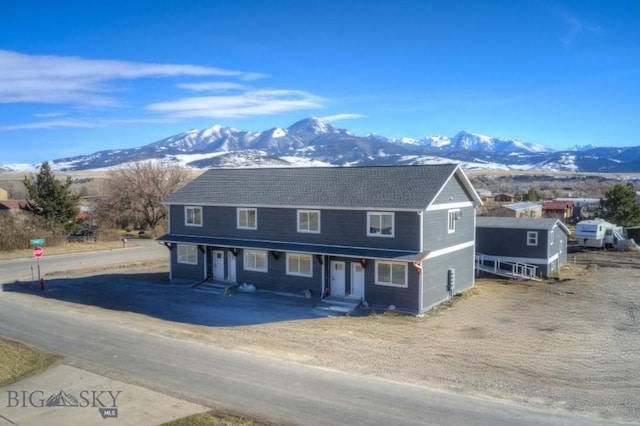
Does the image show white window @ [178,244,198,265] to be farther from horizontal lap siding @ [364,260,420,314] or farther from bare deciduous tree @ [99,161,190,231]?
bare deciduous tree @ [99,161,190,231]

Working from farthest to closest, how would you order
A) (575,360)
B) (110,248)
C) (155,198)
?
1. (155,198)
2. (110,248)
3. (575,360)

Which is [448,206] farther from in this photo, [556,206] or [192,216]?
[556,206]

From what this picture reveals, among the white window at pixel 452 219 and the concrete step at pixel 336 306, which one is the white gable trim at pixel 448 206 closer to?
the white window at pixel 452 219

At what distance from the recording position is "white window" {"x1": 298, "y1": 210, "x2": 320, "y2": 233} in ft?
93.0

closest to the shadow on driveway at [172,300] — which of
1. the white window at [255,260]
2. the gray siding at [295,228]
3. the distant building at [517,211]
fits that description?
the white window at [255,260]

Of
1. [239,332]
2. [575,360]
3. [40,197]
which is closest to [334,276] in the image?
[239,332]

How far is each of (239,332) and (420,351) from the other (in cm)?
752

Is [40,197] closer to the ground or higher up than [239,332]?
higher up

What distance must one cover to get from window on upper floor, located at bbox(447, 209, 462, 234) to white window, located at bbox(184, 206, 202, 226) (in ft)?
49.2

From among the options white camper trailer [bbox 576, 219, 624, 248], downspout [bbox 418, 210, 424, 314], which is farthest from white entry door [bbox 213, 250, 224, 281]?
white camper trailer [bbox 576, 219, 624, 248]

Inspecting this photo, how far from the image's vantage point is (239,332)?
72.9 ft

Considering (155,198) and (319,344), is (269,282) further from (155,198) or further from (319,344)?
(155,198)

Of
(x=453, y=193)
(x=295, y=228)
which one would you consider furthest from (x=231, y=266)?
(x=453, y=193)

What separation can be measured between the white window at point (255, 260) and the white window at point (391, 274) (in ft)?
23.3
